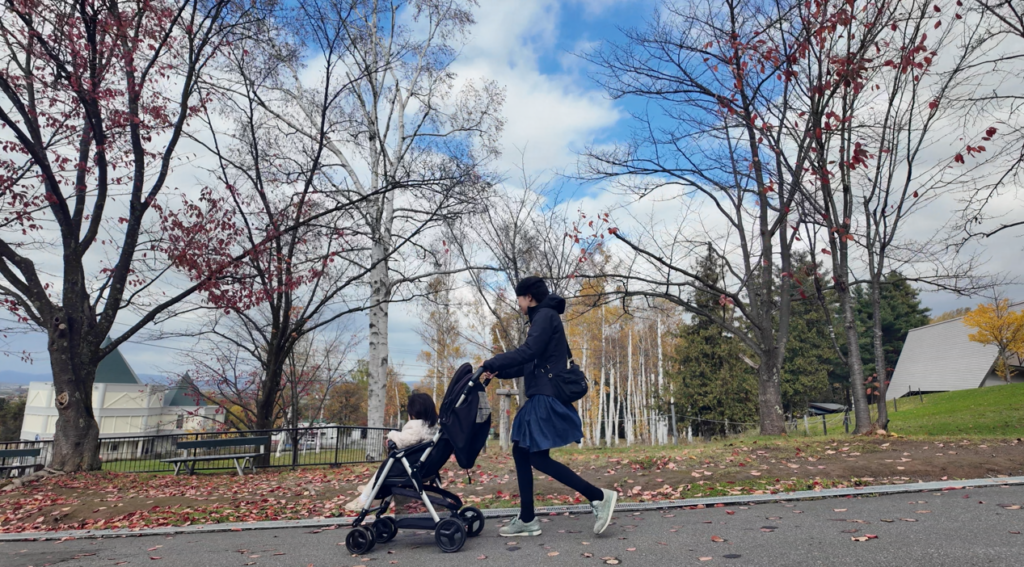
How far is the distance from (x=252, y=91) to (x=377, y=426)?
7321mm

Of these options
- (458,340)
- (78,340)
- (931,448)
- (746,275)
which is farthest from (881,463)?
(458,340)

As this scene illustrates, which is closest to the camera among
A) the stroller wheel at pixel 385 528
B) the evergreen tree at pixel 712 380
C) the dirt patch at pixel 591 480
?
the stroller wheel at pixel 385 528

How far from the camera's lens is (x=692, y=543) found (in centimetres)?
372

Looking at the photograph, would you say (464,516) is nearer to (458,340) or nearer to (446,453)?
(446,453)

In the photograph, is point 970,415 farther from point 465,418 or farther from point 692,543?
point 465,418

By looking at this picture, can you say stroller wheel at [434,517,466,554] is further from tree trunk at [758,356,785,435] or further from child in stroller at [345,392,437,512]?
tree trunk at [758,356,785,435]

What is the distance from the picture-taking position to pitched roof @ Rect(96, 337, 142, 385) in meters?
37.8

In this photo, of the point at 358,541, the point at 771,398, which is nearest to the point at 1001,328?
the point at 771,398

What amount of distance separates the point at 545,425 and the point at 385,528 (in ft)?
4.85

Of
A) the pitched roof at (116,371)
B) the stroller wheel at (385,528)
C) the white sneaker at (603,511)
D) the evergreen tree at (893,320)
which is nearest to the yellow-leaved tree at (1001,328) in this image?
the evergreen tree at (893,320)

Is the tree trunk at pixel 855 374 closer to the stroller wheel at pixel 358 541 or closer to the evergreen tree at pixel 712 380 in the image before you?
the stroller wheel at pixel 358 541

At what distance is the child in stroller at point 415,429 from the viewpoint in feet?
13.8

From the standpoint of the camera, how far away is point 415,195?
41.5 ft

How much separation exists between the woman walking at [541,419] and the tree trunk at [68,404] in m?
8.38
